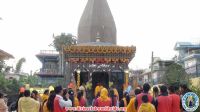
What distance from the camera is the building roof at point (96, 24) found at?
27656 mm

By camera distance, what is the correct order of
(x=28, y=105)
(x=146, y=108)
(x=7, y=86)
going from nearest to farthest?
(x=146, y=108) → (x=28, y=105) → (x=7, y=86)

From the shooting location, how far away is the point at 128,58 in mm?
23875

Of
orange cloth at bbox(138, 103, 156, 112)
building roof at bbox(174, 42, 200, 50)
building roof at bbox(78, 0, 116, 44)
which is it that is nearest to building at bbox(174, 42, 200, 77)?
building roof at bbox(174, 42, 200, 50)

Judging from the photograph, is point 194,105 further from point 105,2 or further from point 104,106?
point 105,2

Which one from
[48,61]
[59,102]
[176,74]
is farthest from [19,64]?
[59,102]

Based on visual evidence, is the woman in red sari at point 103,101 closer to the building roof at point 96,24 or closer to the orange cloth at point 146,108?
the orange cloth at point 146,108

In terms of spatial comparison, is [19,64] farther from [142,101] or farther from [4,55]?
[142,101]

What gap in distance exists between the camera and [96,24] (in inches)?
1099

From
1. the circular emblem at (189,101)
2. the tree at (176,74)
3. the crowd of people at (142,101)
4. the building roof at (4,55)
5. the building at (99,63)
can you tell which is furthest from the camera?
the tree at (176,74)

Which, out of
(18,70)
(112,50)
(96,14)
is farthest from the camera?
(18,70)

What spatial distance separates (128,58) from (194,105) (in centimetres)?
1403

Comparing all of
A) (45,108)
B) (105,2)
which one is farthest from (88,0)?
(45,108)

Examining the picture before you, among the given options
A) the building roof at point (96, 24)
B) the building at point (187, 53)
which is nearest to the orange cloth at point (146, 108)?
the building roof at point (96, 24)

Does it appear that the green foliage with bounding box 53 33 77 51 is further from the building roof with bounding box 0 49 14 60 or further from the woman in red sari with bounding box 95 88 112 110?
the woman in red sari with bounding box 95 88 112 110
